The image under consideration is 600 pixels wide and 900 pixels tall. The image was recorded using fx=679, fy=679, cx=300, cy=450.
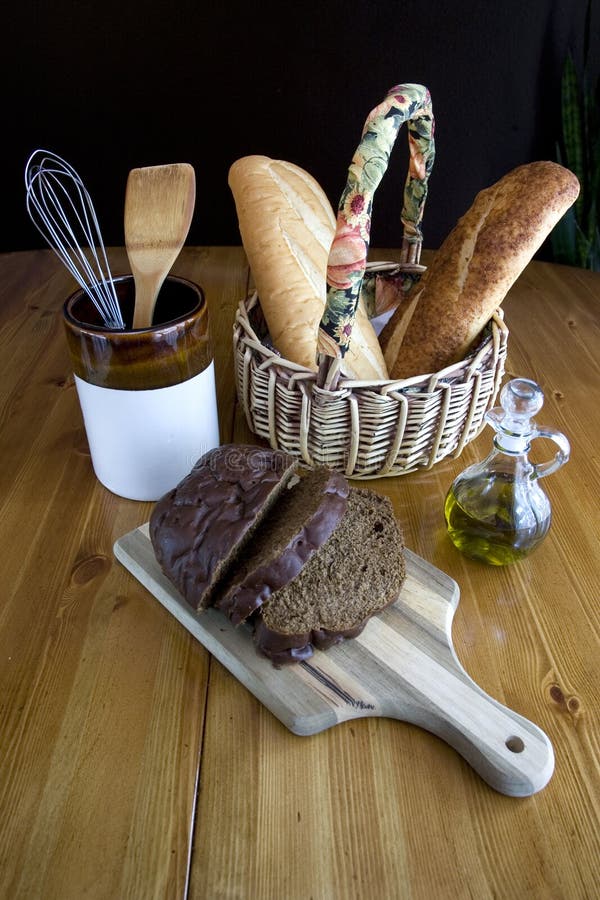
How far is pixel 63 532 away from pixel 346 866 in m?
0.47

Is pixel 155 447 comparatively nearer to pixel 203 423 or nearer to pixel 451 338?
pixel 203 423

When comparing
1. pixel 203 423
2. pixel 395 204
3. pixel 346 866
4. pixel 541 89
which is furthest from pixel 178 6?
pixel 346 866

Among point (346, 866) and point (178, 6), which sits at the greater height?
point (178, 6)

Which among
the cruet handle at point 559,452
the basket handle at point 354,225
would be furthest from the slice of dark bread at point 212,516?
the cruet handle at point 559,452

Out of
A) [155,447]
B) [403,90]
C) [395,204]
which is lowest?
[395,204]

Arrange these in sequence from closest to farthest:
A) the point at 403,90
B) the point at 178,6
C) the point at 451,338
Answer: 1. the point at 403,90
2. the point at 451,338
3. the point at 178,6

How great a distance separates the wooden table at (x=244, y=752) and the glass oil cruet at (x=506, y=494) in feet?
0.12

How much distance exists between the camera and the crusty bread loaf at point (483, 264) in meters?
0.84

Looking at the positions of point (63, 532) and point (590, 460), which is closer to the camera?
point (63, 532)

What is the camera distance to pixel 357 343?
2.86 ft

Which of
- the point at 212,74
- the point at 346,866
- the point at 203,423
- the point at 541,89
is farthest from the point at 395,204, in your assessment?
the point at 346,866

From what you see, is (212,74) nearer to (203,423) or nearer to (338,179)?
(338,179)

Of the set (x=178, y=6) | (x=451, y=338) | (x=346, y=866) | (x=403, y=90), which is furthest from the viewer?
(x=178, y=6)

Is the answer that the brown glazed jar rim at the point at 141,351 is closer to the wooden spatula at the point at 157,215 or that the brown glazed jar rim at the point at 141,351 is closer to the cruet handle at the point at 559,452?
the wooden spatula at the point at 157,215
